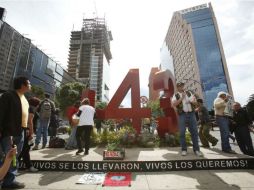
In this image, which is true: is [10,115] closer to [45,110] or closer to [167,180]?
[167,180]

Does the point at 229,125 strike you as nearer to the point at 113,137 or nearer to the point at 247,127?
the point at 247,127

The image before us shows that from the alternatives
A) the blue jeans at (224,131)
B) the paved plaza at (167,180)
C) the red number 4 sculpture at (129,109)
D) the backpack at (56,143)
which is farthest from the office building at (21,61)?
the blue jeans at (224,131)

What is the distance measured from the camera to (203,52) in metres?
82.6

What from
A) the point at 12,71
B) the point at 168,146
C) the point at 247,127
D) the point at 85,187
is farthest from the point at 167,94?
the point at 12,71

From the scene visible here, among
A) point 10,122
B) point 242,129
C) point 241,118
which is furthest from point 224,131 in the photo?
point 10,122

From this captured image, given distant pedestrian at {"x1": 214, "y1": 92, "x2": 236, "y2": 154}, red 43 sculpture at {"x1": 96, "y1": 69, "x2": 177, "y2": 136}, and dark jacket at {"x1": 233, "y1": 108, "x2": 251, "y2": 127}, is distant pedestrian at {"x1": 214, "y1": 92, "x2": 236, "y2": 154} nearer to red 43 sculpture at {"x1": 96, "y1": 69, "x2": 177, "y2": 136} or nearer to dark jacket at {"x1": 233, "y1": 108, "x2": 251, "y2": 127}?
dark jacket at {"x1": 233, "y1": 108, "x2": 251, "y2": 127}

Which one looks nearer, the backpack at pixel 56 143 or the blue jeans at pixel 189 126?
the blue jeans at pixel 189 126

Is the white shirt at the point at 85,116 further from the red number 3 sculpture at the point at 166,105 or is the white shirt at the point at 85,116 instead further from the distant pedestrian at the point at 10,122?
the red number 3 sculpture at the point at 166,105

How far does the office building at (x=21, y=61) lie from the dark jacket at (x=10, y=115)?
5235 cm

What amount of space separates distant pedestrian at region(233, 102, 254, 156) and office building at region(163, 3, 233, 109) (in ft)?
240

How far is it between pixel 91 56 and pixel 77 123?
124924mm

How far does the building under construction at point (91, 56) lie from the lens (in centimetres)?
11931

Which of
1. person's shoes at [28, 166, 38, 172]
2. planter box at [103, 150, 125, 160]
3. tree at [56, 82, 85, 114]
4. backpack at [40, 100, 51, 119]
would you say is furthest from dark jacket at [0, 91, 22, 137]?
tree at [56, 82, 85, 114]

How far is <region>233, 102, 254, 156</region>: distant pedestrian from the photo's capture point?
5280mm
